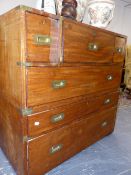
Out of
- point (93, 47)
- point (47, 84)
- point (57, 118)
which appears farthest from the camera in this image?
point (93, 47)

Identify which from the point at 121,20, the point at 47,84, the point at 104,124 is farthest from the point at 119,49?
the point at 121,20

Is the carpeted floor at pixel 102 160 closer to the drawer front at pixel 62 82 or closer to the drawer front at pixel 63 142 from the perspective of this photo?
the drawer front at pixel 63 142

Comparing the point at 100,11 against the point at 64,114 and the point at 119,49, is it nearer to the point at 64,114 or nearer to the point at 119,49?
the point at 119,49

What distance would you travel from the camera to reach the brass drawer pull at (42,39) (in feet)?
2.77

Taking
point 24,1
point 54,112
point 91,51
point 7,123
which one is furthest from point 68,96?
point 24,1

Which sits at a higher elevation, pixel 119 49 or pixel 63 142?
pixel 119 49

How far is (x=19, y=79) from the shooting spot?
2.89ft

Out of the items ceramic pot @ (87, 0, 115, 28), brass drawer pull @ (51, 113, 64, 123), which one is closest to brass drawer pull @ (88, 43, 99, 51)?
ceramic pot @ (87, 0, 115, 28)

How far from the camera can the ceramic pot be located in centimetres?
130

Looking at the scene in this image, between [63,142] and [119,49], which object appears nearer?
[63,142]

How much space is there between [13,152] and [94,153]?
744 millimetres

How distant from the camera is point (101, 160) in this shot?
136cm

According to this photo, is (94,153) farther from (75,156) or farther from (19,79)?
(19,79)

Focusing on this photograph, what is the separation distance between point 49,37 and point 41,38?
0.18 ft
